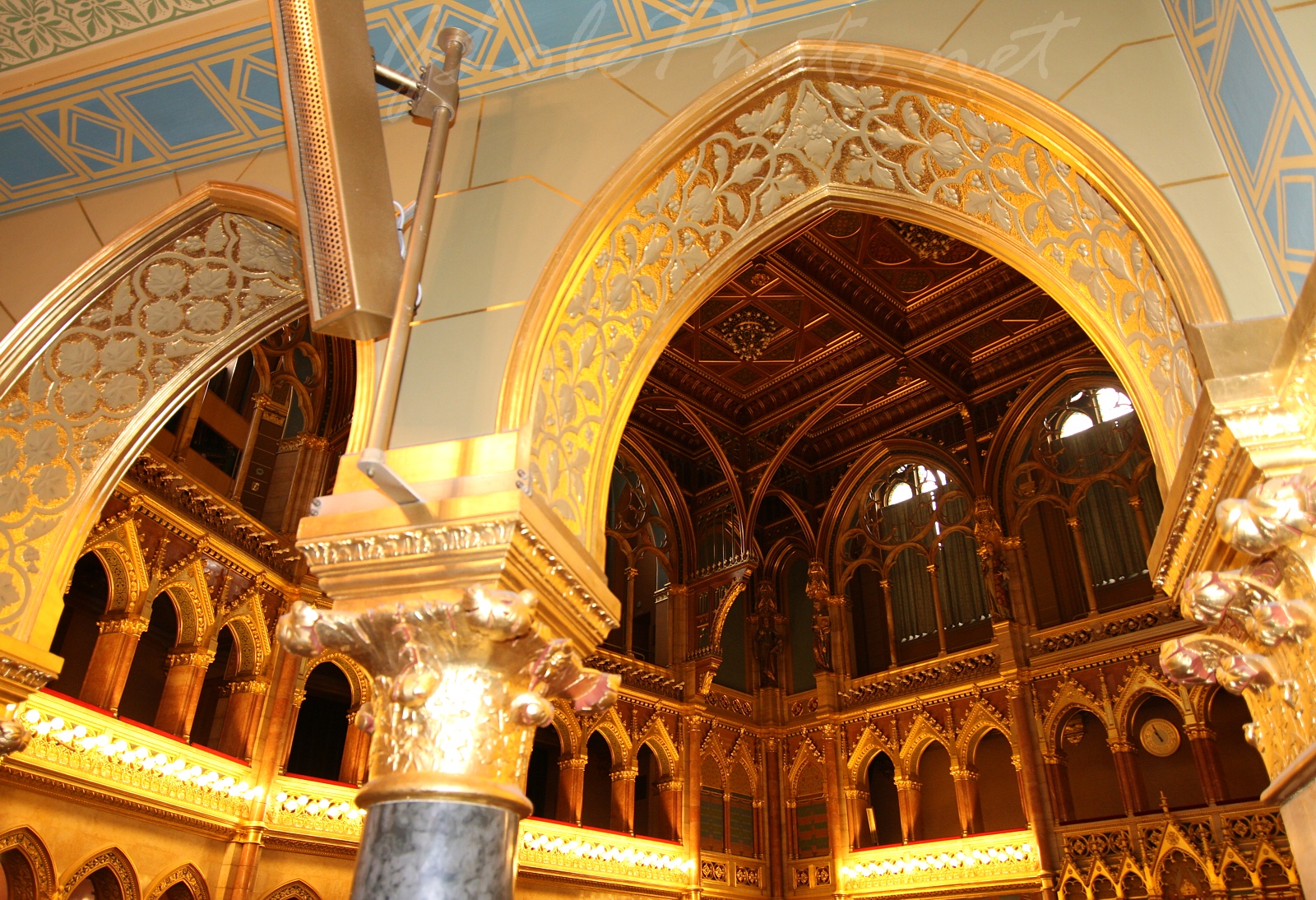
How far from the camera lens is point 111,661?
858 cm

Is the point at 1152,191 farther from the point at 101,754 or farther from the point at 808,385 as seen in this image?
the point at 808,385

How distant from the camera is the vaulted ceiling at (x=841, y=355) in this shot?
11125 millimetres

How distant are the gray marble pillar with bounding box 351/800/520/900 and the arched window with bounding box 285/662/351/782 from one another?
940 centimetres

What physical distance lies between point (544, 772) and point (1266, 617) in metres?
11.5

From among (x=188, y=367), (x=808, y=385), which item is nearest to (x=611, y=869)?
(x=808, y=385)

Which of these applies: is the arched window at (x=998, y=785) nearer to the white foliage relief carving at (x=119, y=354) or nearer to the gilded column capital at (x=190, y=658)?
the gilded column capital at (x=190, y=658)

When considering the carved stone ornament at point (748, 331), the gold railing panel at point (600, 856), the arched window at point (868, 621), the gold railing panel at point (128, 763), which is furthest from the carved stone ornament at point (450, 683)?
the arched window at point (868, 621)

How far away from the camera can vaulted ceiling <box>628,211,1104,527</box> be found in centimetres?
1112

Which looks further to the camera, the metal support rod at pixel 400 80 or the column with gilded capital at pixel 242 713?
the column with gilded capital at pixel 242 713

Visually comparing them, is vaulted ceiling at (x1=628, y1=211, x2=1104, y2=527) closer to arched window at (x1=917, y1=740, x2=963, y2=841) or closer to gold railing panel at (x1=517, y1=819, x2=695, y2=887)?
arched window at (x1=917, y1=740, x2=963, y2=841)

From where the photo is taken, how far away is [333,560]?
3.63 meters

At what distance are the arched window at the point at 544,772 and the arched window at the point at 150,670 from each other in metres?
4.53

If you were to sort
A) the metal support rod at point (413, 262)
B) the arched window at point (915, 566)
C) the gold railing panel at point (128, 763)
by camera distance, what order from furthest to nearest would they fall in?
the arched window at point (915, 566) → the gold railing panel at point (128, 763) → the metal support rod at point (413, 262)

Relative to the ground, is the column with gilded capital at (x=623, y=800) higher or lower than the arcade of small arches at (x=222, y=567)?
lower
